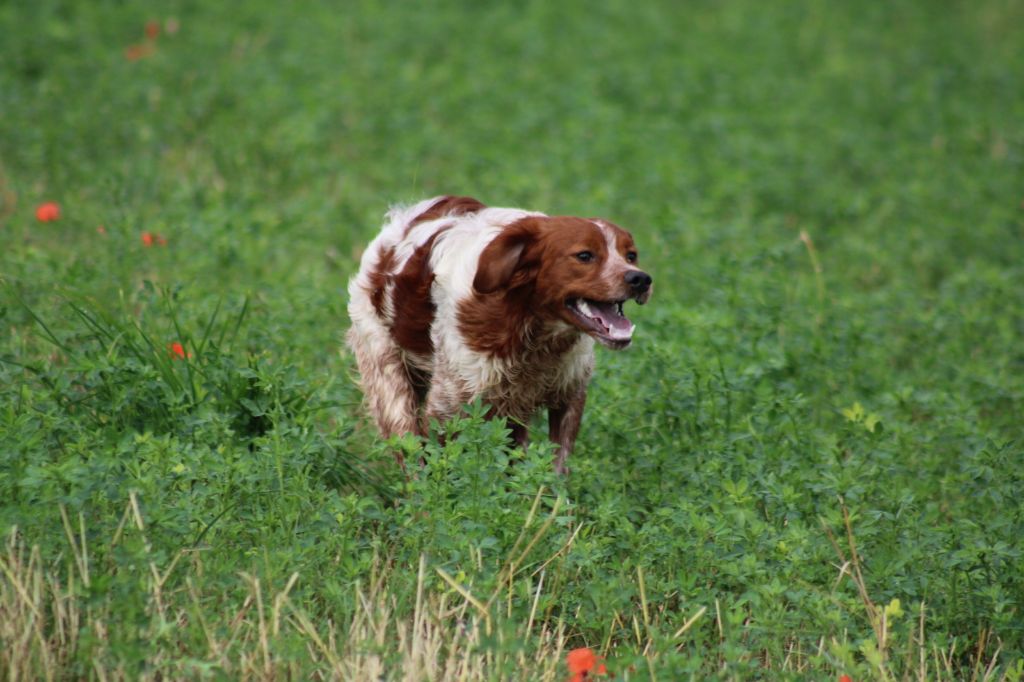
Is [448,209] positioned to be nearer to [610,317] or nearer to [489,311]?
[489,311]

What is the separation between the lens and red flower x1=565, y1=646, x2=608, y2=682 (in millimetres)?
3977

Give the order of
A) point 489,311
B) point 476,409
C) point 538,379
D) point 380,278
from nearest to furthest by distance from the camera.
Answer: point 476,409 < point 489,311 < point 538,379 < point 380,278

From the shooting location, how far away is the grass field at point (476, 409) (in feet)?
14.0

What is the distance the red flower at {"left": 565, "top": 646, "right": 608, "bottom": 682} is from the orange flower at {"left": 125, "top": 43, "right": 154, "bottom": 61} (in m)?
8.67

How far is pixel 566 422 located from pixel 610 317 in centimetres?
58

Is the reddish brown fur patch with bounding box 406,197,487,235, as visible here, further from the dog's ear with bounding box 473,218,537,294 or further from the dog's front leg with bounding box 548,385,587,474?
the dog's front leg with bounding box 548,385,587,474

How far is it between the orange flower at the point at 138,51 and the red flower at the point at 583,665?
342 inches

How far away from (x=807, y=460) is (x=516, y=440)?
48.4 inches

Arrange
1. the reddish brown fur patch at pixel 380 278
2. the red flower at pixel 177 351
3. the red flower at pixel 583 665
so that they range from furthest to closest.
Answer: the reddish brown fur patch at pixel 380 278
the red flower at pixel 177 351
the red flower at pixel 583 665

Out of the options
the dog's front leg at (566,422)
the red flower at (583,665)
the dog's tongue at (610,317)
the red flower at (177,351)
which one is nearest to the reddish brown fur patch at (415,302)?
the dog's front leg at (566,422)

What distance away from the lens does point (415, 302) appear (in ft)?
17.6

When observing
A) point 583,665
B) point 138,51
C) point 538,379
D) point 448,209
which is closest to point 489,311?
point 538,379

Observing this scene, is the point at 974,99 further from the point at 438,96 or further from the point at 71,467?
the point at 71,467

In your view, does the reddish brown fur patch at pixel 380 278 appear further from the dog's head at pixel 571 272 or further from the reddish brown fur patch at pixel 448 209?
the dog's head at pixel 571 272
